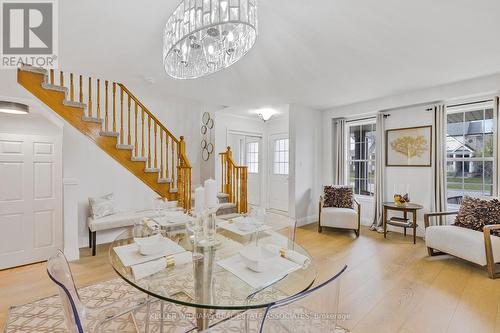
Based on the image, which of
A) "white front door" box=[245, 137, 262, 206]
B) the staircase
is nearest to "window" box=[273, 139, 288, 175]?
"white front door" box=[245, 137, 262, 206]

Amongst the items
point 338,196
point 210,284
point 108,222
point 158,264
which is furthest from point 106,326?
point 338,196

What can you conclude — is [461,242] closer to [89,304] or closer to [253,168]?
[89,304]

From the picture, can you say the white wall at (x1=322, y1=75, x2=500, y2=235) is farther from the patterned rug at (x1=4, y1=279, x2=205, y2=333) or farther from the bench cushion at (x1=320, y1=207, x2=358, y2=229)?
the patterned rug at (x1=4, y1=279, x2=205, y2=333)

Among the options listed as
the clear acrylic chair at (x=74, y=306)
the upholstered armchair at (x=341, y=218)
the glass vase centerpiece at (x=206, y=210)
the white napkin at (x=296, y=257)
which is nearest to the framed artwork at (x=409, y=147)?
the upholstered armchair at (x=341, y=218)

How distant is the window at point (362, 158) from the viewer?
494 centimetres

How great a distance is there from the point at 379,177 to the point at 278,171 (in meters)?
2.51

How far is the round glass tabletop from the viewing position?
3.70ft

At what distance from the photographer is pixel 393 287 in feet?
8.27

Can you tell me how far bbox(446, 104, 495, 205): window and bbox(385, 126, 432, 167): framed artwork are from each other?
0.99ft

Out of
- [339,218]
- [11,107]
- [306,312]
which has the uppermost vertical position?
[11,107]

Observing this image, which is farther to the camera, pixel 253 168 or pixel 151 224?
pixel 253 168

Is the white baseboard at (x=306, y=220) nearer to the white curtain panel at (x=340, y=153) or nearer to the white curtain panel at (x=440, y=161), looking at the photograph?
the white curtain panel at (x=340, y=153)

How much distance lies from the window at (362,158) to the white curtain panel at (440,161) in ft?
3.60

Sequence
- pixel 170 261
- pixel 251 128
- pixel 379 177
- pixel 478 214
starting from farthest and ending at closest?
1. pixel 251 128
2. pixel 379 177
3. pixel 478 214
4. pixel 170 261
